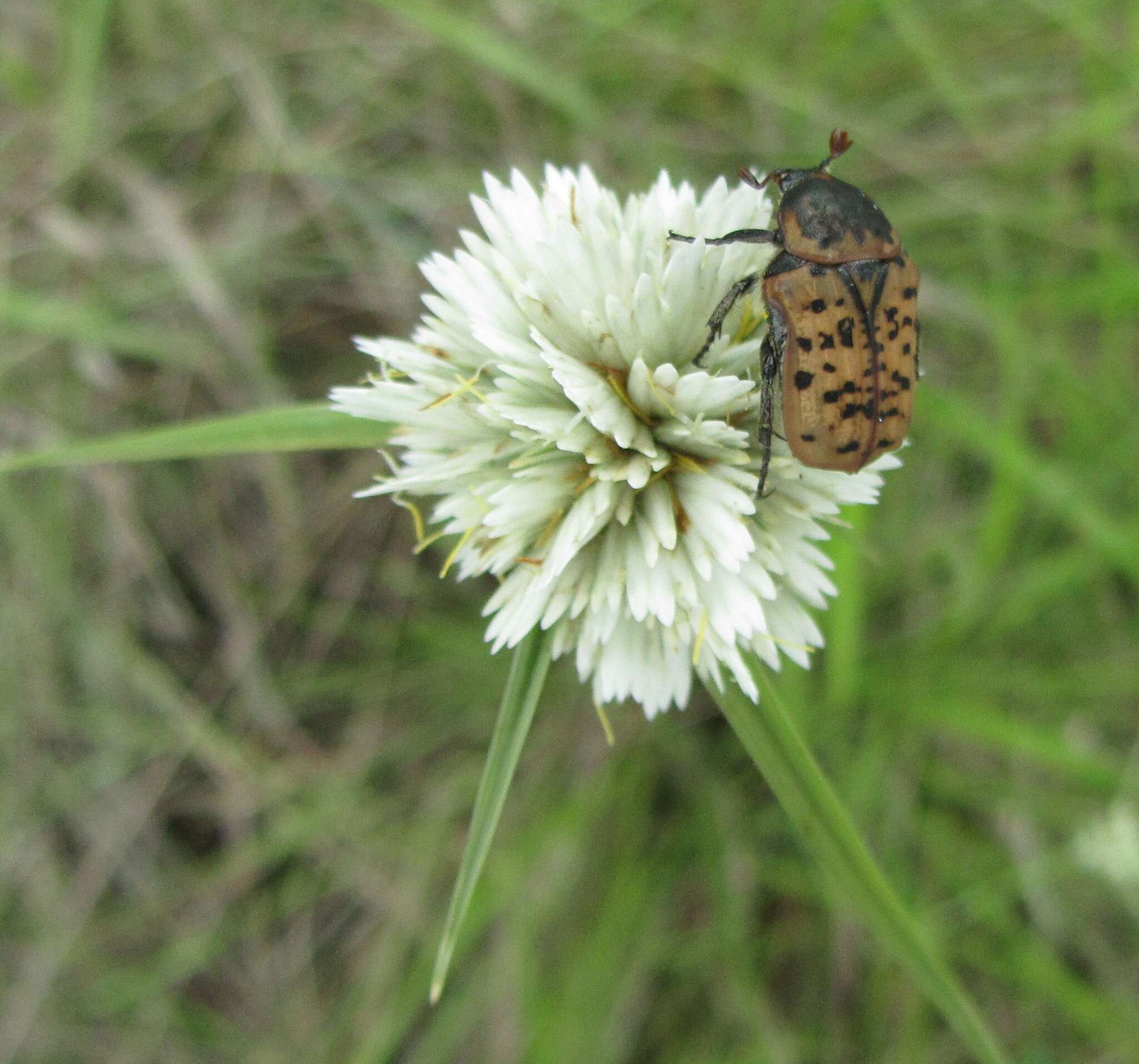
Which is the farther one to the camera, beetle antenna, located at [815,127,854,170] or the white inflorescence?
beetle antenna, located at [815,127,854,170]

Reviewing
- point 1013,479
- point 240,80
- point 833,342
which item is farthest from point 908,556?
point 240,80

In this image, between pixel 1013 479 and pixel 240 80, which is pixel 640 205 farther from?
pixel 240 80

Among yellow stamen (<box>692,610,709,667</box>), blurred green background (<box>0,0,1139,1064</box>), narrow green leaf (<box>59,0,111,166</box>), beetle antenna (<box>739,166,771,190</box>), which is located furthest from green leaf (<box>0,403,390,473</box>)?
narrow green leaf (<box>59,0,111,166</box>)

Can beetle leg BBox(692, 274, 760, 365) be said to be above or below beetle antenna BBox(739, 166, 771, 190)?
below

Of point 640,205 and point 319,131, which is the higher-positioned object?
point 319,131

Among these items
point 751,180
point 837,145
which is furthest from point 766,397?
point 837,145

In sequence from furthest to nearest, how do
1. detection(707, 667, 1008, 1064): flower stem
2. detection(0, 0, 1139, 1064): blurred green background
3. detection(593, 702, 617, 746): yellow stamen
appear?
detection(0, 0, 1139, 1064): blurred green background
detection(593, 702, 617, 746): yellow stamen
detection(707, 667, 1008, 1064): flower stem

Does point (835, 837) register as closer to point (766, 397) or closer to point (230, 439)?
point (766, 397)

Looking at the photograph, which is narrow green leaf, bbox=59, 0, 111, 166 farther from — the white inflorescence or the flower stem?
the flower stem
